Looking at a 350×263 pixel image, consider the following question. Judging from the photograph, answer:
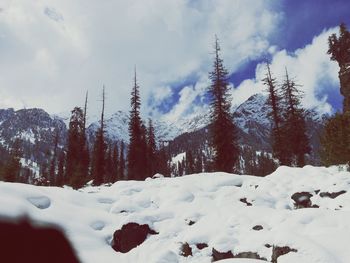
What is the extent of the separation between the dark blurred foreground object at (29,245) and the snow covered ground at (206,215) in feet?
1.49

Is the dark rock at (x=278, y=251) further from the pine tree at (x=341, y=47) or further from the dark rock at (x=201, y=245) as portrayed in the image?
the pine tree at (x=341, y=47)

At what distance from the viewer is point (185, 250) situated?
11.2 m

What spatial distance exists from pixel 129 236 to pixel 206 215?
9.61 ft

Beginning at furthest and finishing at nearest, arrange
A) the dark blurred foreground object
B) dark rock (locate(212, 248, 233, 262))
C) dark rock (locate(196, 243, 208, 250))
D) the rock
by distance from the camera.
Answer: the rock → dark rock (locate(196, 243, 208, 250)) → dark rock (locate(212, 248, 233, 262)) → the dark blurred foreground object

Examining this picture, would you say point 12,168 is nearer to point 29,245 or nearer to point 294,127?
point 29,245

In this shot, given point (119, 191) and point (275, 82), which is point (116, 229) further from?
point (275, 82)

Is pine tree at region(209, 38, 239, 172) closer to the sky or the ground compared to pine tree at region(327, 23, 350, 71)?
closer to the ground

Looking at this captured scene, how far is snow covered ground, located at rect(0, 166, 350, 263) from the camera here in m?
9.50

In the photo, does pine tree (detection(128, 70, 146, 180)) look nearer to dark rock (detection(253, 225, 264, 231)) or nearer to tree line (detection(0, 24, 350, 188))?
tree line (detection(0, 24, 350, 188))

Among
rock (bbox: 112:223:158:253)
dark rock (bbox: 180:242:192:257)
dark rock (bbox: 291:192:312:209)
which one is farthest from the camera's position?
dark rock (bbox: 291:192:312:209)

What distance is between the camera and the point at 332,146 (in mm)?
21312

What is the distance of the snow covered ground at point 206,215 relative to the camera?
9.50 m

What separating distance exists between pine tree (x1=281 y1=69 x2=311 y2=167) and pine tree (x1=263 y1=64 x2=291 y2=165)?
1.83 feet

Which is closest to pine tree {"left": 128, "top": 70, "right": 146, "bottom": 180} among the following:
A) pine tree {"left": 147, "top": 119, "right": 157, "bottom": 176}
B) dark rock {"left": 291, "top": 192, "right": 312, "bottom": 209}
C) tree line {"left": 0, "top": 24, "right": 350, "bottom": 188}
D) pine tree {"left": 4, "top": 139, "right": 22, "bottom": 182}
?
tree line {"left": 0, "top": 24, "right": 350, "bottom": 188}
